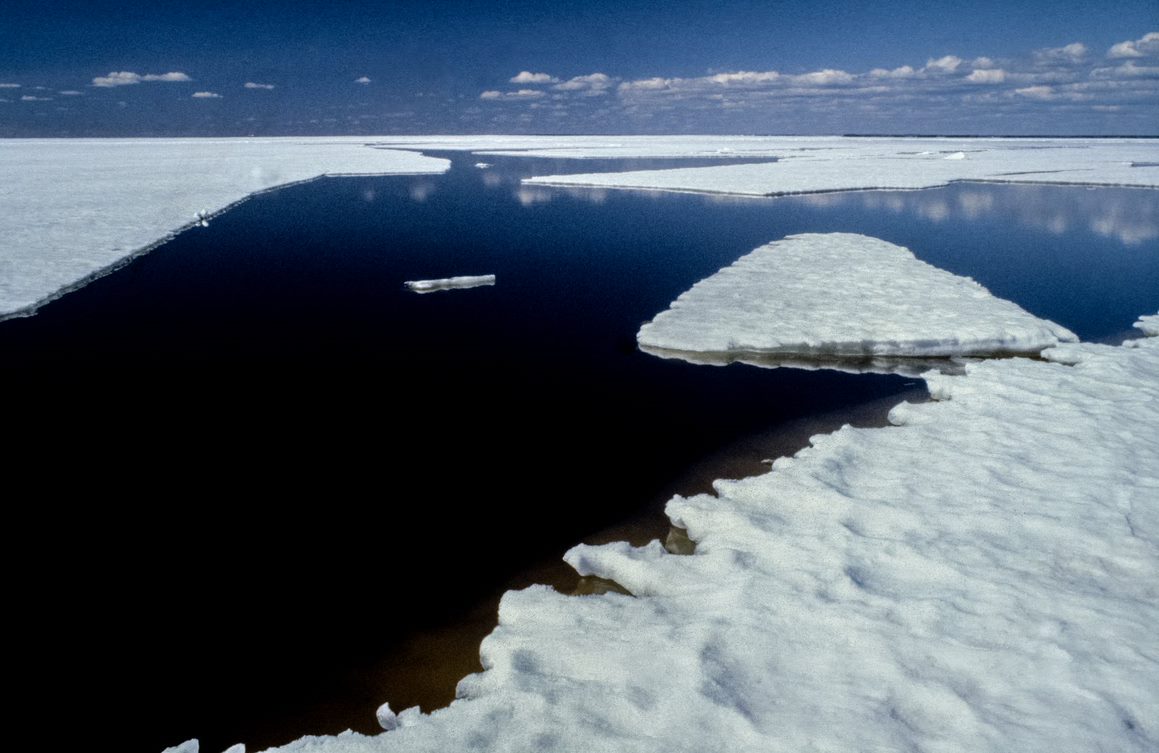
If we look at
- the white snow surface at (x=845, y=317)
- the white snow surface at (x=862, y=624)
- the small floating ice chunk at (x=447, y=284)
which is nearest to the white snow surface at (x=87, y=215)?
the small floating ice chunk at (x=447, y=284)

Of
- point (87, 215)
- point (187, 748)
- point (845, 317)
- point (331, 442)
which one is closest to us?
point (187, 748)

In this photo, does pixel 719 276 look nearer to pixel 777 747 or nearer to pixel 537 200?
pixel 777 747

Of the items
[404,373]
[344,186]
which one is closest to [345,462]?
[404,373]

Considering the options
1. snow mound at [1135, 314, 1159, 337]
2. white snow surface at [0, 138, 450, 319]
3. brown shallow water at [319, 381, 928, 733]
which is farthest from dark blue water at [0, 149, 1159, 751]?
white snow surface at [0, 138, 450, 319]

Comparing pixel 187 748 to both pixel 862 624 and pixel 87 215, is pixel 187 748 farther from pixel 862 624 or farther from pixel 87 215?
pixel 87 215

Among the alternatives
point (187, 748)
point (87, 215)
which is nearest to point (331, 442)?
point (187, 748)

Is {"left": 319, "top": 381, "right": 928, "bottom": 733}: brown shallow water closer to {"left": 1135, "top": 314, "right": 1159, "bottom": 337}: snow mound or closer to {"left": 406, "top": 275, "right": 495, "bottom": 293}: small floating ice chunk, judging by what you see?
→ {"left": 1135, "top": 314, "right": 1159, "bottom": 337}: snow mound
